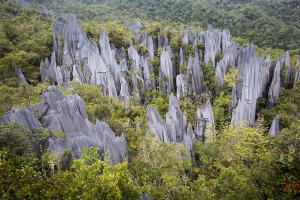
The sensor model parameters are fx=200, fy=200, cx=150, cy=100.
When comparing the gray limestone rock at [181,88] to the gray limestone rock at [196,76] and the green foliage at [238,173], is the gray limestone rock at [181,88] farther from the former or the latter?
the green foliage at [238,173]

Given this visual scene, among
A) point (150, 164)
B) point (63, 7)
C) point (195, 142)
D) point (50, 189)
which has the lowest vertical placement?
point (195, 142)

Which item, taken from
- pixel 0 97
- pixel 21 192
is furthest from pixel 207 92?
pixel 21 192

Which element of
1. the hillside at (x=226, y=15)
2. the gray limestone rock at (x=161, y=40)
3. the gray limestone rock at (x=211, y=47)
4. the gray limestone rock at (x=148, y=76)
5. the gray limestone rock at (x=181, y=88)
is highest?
the hillside at (x=226, y=15)

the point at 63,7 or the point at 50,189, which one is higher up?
the point at 63,7

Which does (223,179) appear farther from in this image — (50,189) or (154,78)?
(154,78)

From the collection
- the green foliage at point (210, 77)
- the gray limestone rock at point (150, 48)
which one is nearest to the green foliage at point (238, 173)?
the green foliage at point (210, 77)

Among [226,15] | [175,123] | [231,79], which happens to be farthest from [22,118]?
[226,15]

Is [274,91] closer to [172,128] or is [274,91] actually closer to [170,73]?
[170,73]
